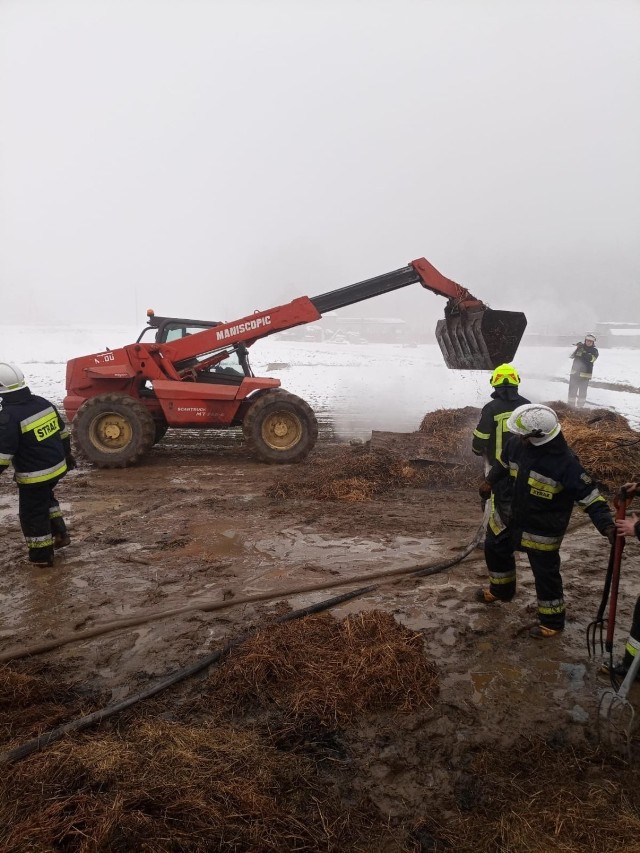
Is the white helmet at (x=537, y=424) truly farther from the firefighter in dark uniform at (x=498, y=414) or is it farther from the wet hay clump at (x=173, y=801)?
the wet hay clump at (x=173, y=801)

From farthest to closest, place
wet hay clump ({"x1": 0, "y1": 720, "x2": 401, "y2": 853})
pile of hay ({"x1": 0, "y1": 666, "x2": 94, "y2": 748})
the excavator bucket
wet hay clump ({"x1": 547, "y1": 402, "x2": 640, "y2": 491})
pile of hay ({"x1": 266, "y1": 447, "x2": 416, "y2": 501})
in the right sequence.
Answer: the excavator bucket
wet hay clump ({"x1": 547, "y1": 402, "x2": 640, "y2": 491})
pile of hay ({"x1": 266, "y1": 447, "x2": 416, "y2": 501})
pile of hay ({"x1": 0, "y1": 666, "x2": 94, "y2": 748})
wet hay clump ({"x1": 0, "y1": 720, "x2": 401, "y2": 853})

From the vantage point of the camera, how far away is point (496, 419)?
4777 millimetres

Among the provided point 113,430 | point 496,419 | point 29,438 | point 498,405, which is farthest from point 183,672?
point 113,430

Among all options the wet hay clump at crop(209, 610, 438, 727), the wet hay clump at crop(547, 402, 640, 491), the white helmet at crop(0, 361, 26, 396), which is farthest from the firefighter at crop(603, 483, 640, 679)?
the white helmet at crop(0, 361, 26, 396)

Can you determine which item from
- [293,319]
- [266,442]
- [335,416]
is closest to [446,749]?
[266,442]

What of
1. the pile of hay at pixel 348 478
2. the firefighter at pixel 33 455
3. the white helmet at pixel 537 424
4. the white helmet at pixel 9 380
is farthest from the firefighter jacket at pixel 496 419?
the white helmet at pixel 9 380

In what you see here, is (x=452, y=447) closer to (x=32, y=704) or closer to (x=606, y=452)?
(x=606, y=452)

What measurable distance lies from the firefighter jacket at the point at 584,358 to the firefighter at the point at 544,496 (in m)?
11.3

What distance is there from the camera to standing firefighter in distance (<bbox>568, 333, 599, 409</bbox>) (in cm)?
1348

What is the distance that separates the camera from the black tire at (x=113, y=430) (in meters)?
7.98

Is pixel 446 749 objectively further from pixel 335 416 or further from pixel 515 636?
pixel 335 416

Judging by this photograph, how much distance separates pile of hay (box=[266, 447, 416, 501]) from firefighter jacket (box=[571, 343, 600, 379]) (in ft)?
27.0

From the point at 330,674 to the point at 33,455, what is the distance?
3261 mm

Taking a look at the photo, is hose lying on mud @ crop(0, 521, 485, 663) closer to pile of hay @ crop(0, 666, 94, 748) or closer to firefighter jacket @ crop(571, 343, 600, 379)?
pile of hay @ crop(0, 666, 94, 748)
